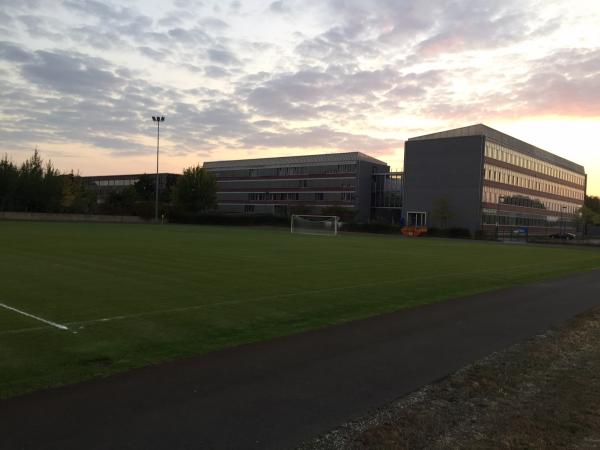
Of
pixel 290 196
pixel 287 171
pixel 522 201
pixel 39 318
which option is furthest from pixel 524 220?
pixel 39 318

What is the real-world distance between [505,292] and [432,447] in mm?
12132

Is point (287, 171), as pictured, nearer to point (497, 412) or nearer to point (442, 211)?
point (442, 211)

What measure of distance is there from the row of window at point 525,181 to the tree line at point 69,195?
5553cm

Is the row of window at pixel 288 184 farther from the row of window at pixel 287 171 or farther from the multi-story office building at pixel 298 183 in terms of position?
the row of window at pixel 287 171

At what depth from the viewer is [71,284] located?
13766 mm

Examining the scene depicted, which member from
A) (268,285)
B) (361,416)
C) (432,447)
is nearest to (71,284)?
(268,285)

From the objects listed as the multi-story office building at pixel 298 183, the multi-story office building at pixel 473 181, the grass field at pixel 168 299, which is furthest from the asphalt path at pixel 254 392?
the multi-story office building at pixel 298 183

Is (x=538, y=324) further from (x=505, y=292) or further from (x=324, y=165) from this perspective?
(x=324, y=165)

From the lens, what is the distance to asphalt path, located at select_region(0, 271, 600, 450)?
4711mm

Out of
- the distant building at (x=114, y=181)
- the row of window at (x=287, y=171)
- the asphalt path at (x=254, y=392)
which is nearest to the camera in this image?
the asphalt path at (x=254, y=392)

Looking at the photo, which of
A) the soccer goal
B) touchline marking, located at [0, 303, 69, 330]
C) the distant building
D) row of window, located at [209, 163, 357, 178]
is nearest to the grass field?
touchline marking, located at [0, 303, 69, 330]

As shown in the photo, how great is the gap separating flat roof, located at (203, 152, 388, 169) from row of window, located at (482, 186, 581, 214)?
29.6 metres

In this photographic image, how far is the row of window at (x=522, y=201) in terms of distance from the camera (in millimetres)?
85312

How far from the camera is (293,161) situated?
4611 inches
